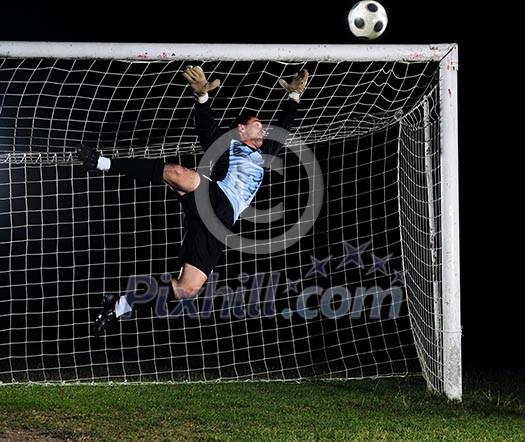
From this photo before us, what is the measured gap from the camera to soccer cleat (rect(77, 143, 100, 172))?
19.8 feet

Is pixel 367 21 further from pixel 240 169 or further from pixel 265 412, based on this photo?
pixel 265 412

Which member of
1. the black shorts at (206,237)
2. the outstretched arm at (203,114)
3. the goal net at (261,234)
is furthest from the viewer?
the goal net at (261,234)

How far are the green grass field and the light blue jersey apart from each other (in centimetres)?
157

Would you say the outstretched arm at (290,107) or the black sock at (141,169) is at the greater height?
the outstretched arm at (290,107)

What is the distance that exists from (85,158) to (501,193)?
32.5 feet

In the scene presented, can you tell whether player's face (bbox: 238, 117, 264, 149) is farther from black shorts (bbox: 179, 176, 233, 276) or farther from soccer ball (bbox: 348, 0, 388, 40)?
soccer ball (bbox: 348, 0, 388, 40)

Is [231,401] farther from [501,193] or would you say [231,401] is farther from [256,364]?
[501,193]

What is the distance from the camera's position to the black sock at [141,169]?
6.06 m

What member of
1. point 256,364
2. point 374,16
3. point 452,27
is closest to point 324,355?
point 256,364

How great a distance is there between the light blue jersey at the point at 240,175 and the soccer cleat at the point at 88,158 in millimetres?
968

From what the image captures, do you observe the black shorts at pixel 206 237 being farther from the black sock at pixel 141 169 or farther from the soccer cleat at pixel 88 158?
the soccer cleat at pixel 88 158

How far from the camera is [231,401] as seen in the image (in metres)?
7.23

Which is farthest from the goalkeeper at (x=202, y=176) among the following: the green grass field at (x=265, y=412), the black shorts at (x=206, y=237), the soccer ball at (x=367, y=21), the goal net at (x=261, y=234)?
the green grass field at (x=265, y=412)

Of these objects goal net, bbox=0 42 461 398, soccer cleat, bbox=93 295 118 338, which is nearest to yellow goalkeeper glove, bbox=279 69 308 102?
goal net, bbox=0 42 461 398
